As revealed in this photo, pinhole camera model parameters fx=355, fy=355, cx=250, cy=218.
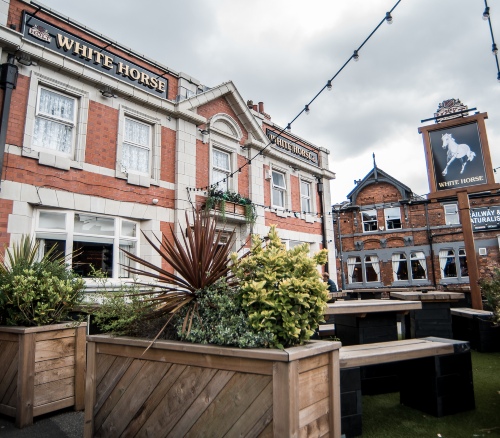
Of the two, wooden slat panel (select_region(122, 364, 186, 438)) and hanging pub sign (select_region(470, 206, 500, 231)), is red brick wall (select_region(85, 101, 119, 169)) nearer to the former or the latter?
wooden slat panel (select_region(122, 364, 186, 438))

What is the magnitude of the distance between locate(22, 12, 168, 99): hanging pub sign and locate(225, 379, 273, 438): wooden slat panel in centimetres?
778

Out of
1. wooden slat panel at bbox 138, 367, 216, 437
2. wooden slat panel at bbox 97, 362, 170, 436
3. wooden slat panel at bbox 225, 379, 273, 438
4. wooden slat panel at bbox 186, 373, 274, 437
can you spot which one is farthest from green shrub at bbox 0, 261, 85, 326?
wooden slat panel at bbox 225, 379, 273, 438

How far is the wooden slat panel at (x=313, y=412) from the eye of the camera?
193cm

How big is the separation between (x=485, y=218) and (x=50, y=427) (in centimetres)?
2313

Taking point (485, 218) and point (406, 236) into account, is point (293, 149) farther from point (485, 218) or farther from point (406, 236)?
point (485, 218)

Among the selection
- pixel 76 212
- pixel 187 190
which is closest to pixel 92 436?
pixel 76 212

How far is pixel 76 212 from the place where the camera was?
282 inches

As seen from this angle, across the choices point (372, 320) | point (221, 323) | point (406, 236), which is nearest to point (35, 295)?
point (221, 323)

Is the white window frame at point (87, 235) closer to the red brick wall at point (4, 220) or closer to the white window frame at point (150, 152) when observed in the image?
the red brick wall at point (4, 220)

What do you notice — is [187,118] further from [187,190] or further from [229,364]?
[229,364]

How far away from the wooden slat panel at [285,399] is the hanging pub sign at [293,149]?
1072 centimetres

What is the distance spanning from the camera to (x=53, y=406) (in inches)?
134

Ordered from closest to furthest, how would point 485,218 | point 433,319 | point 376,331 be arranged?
point 376,331 → point 433,319 → point 485,218

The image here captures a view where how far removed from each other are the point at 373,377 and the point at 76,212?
20.1ft
